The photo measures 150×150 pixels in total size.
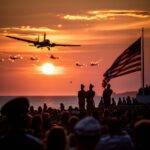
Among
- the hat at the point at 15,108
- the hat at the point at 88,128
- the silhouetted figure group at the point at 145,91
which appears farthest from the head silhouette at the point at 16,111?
the silhouetted figure group at the point at 145,91

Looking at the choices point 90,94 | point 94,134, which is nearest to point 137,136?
point 94,134

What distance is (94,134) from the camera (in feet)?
30.5

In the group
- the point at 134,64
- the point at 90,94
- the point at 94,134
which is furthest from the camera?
the point at 134,64

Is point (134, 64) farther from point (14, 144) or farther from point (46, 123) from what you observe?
point (14, 144)

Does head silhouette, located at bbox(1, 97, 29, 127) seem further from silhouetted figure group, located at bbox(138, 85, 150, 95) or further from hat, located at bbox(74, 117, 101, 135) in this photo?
silhouetted figure group, located at bbox(138, 85, 150, 95)

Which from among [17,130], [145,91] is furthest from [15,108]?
[145,91]

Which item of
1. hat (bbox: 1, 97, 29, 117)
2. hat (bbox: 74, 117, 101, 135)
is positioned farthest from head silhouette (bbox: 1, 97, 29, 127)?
hat (bbox: 74, 117, 101, 135)

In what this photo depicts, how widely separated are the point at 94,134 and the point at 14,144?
118cm

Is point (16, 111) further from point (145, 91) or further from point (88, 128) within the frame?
point (145, 91)

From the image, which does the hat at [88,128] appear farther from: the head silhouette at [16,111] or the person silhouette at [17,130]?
the head silhouette at [16,111]

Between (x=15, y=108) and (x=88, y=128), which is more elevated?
(x=15, y=108)

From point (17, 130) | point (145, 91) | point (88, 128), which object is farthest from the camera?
point (145, 91)

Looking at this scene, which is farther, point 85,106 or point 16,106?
point 85,106

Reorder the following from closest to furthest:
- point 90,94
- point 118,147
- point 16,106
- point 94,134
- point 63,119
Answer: point 94,134, point 16,106, point 118,147, point 63,119, point 90,94
